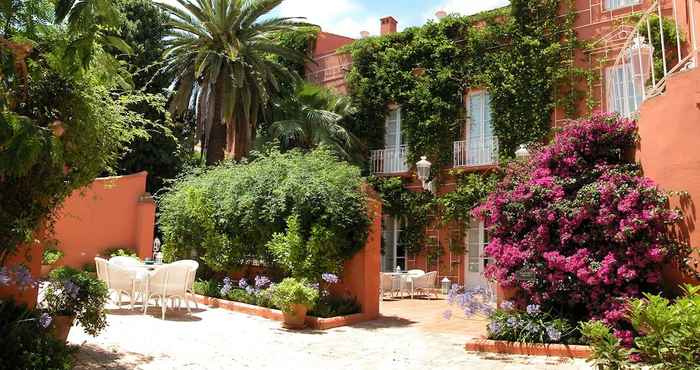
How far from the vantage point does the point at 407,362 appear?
6.62 m

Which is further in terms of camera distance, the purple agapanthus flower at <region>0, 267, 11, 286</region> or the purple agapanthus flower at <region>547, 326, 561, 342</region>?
the purple agapanthus flower at <region>547, 326, 561, 342</region>

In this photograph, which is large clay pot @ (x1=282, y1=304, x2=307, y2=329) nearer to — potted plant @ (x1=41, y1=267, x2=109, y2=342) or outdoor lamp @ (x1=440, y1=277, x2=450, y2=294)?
potted plant @ (x1=41, y1=267, x2=109, y2=342)

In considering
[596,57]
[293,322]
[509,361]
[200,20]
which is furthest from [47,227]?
[596,57]

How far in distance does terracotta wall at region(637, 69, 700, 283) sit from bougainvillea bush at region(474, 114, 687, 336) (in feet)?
0.48

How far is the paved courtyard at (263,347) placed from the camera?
625cm

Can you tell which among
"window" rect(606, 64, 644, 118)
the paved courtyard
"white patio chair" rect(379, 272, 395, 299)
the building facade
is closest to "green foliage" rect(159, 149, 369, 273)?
the paved courtyard

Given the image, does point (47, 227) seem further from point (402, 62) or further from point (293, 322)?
point (402, 62)

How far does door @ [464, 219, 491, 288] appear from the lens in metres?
16.5

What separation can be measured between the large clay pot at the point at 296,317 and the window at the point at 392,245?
910 cm

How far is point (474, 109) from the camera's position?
17281 millimetres

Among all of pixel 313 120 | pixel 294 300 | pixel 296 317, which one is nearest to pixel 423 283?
pixel 313 120

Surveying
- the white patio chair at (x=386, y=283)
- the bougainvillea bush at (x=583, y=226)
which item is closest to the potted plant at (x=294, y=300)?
the bougainvillea bush at (x=583, y=226)

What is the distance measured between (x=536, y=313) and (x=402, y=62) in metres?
12.3

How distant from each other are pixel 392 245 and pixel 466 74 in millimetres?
5369
